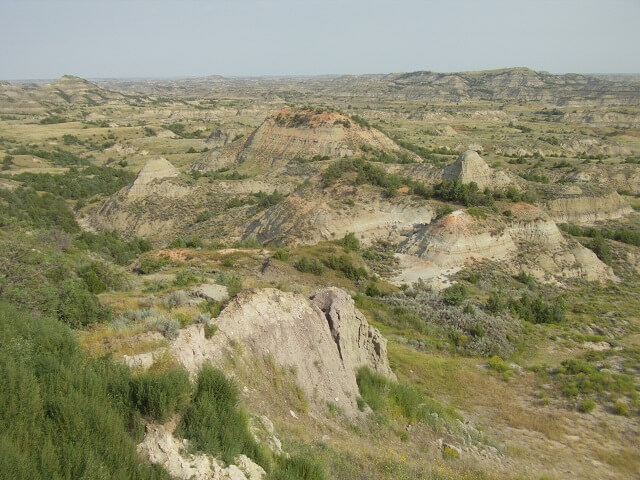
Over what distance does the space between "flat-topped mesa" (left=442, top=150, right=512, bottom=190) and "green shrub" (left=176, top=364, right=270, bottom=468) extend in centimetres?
3795

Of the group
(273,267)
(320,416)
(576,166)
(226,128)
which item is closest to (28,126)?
(226,128)

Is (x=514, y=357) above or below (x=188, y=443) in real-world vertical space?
below

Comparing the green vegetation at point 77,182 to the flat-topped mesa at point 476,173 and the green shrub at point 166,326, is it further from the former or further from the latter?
the green shrub at point 166,326

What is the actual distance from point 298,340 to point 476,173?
35662 mm

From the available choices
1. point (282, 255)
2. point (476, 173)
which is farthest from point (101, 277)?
point (476, 173)

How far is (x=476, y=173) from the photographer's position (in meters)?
41.2

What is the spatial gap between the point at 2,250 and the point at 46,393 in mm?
8944

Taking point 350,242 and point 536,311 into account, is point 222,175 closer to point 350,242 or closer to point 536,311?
point 350,242

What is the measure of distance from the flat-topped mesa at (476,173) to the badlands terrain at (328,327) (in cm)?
22

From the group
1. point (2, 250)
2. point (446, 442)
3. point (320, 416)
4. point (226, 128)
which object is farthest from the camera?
point (226, 128)

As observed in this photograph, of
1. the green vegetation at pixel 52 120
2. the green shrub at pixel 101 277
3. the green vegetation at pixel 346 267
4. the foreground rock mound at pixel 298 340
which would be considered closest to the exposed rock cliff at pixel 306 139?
the green vegetation at pixel 346 267

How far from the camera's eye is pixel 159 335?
7.88 metres

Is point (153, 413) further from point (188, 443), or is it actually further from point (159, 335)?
point (159, 335)

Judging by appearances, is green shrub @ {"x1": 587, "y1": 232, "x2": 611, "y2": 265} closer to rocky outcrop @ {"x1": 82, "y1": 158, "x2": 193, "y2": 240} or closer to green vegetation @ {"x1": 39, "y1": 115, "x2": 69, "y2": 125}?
rocky outcrop @ {"x1": 82, "y1": 158, "x2": 193, "y2": 240}
